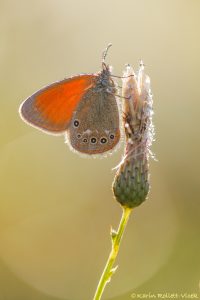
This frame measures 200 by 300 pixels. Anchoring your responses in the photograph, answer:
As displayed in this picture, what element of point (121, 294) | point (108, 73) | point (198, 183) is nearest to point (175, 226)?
point (198, 183)

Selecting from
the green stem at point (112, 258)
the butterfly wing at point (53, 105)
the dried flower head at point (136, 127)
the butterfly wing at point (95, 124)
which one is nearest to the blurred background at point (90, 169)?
the butterfly wing at point (95, 124)

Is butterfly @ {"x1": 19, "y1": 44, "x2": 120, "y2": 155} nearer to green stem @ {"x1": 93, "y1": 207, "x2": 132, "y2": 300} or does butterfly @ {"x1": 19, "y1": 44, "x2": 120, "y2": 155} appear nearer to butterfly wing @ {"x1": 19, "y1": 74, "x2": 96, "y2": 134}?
butterfly wing @ {"x1": 19, "y1": 74, "x2": 96, "y2": 134}

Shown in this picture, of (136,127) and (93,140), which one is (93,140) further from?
(136,127)

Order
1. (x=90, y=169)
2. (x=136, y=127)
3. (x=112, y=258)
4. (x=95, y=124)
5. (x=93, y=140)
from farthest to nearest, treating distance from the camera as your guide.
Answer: (x=90, y=169) → (x=95, y=124) → (x=93, y=140) → (x=136, y=127) → (x=112, y=258)

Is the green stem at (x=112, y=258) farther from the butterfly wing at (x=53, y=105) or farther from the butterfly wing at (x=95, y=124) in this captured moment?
the butterfly wing at (x=53, y=105)

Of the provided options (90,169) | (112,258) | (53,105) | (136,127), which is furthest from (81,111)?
(90,169)

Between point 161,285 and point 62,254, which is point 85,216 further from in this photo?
point 161,285
